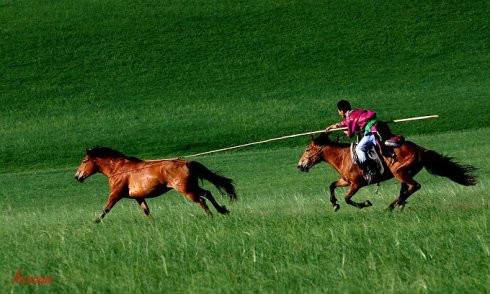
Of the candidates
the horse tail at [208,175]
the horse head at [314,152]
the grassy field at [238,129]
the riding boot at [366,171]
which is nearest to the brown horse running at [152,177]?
the horse tail at [208,175]

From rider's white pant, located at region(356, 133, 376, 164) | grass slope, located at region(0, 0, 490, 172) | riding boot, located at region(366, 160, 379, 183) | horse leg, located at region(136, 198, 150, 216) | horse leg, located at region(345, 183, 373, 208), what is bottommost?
grass slope, located at region(0, 0, 490, 172)

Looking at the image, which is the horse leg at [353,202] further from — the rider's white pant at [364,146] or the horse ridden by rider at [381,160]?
the rider's white pant at [364,146]

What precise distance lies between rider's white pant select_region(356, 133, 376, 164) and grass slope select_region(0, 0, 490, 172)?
18788 mm

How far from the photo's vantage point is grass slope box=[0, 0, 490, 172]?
117 ft

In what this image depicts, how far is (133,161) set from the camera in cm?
1371

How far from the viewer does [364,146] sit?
13664 millimetres

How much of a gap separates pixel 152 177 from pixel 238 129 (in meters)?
22.1

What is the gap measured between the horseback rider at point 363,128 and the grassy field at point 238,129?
0.89 meters

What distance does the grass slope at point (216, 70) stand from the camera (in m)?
35.6

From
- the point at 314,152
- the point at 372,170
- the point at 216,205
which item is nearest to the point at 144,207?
the point at 216,205

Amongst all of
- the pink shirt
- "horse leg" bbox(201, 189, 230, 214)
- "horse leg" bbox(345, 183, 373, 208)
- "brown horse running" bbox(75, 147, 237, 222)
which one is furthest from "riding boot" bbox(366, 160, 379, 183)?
"horse leg" bbox(201, 189, 230, 214)

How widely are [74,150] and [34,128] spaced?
4.75 m

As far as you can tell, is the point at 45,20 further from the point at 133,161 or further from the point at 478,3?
the point at 133,161

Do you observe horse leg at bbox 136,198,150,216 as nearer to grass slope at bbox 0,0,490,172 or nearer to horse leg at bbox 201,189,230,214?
horse leg at bbox 201,189,230,214
